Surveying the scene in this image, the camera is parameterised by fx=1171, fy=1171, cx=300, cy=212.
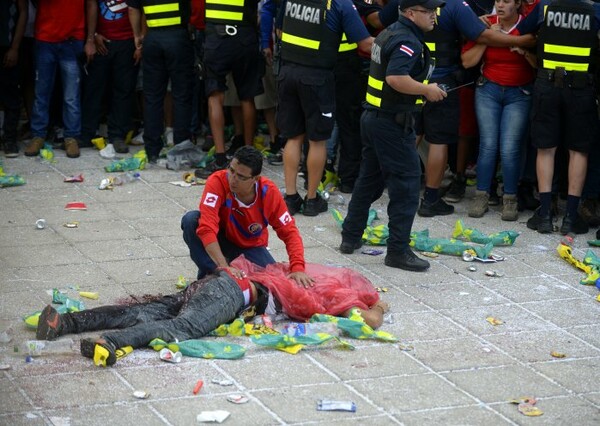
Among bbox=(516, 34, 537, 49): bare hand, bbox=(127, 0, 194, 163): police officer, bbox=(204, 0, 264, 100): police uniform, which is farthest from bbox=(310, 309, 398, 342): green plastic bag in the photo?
bbox=(127, 0, 194, 163): police officer

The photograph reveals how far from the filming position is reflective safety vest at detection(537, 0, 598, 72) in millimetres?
9328

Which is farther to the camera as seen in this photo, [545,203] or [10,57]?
[10,57]

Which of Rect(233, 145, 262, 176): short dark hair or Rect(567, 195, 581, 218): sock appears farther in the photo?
A: Rect(567, 195, 581, 218): sock

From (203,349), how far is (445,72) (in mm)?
4253

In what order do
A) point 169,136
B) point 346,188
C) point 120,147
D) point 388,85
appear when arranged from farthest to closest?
point 169,136, point 120,147, point 346,188, point 388,85

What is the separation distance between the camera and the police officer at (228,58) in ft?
36.0

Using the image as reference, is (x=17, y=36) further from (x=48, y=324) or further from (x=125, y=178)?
(x=48, y=324)

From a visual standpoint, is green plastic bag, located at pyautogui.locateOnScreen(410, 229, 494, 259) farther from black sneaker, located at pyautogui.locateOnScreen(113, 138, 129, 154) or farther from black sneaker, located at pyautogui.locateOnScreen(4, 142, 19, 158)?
black sneaker, located at pyautogui.locateOnScreen(4, 142, 19, 158)

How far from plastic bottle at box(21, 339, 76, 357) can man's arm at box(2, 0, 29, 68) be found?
18.4 feet

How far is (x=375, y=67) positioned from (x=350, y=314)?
2132mm

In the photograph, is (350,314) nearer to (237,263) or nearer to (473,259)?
(237,263)

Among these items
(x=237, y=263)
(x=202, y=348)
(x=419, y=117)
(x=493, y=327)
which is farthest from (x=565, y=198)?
(x=202, y=348)

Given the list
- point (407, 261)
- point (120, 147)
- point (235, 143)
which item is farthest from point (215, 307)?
point (120, 147)

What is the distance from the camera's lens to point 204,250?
7.60m
